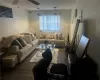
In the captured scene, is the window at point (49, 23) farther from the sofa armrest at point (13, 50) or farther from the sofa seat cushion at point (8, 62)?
the sofa seat cushion at point (8, 62)

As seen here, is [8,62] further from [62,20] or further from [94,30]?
[62,20]

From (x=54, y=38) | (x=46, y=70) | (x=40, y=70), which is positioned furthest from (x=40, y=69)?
(x=54, y=38)

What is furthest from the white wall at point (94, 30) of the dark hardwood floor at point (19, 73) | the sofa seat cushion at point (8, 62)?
the sofa seat cushion at point (8, 62)

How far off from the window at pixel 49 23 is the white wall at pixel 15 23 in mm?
1091

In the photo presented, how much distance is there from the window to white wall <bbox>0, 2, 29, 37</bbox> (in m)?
1.09

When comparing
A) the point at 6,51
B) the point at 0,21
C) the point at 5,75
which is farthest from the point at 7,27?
the point at 5,75

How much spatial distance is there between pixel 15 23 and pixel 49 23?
9.19 ft

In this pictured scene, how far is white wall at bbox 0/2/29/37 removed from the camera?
4880 mm

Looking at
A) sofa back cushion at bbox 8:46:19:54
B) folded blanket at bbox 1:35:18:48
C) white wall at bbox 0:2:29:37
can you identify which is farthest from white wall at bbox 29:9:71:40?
sofa back cushion at bbox 8:46:19:54

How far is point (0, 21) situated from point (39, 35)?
3948 millimetres

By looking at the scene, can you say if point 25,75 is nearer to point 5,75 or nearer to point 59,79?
point 5,75

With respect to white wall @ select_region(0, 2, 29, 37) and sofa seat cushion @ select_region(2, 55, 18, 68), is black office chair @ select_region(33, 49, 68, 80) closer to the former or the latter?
sofa seat cushion @ select_region(2, 55, 18, 68)

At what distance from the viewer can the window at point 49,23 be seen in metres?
8.12

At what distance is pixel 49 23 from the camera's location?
8266 millimetres
